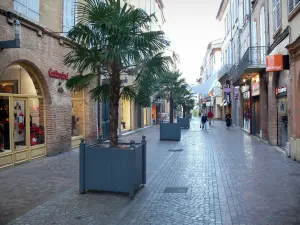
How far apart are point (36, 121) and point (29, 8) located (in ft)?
12.6

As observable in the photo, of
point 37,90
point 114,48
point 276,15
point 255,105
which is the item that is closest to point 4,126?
point 37,90

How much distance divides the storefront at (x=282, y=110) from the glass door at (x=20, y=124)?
380 inches

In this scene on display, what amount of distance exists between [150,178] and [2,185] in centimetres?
351

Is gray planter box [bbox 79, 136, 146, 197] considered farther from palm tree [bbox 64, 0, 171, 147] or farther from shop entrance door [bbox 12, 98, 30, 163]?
shop entrance door [bbox 12, 98, 30, 163]

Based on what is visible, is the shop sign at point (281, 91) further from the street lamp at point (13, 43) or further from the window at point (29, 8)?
the street lamp at point (13, 43)

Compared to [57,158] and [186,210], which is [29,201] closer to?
[186,210]

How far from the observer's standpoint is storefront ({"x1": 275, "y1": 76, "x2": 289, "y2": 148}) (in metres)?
13.8

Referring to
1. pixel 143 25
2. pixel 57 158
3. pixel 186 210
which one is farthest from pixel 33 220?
pixel 57 158

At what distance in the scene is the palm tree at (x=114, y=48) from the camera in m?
6.89

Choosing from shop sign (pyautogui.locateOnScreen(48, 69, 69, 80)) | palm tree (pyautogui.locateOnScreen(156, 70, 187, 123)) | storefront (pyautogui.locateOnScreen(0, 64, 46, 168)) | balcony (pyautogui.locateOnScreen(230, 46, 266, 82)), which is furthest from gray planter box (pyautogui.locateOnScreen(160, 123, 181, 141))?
storefront (pyautogui.locateOnScreen(0, 64, 46, 168))

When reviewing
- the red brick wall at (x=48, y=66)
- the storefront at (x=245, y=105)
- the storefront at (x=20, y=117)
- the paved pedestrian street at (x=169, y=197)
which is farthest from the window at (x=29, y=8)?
the storefront at (x=245, y=105)

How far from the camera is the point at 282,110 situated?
14.4 m

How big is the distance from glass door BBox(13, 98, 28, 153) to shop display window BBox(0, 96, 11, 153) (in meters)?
0.34

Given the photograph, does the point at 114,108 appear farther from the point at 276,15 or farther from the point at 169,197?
the point at 276,15
